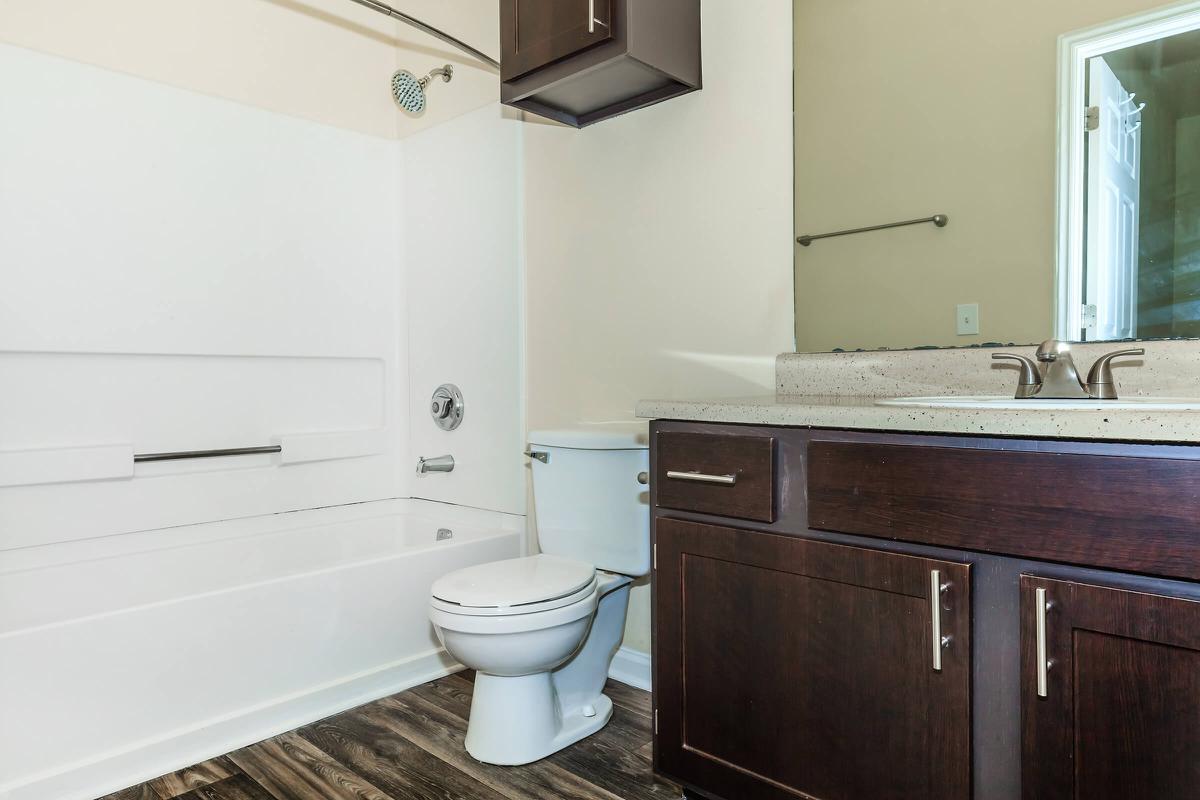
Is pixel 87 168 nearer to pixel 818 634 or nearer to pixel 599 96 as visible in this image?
pixel 599 96

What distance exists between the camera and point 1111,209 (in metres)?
1.49

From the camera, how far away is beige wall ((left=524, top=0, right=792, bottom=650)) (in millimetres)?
1997

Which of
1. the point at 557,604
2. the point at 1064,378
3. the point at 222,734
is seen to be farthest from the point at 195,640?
the point at 1064,378

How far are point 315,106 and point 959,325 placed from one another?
2.41 meters

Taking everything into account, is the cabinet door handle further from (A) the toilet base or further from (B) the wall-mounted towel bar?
(A) the toilet base

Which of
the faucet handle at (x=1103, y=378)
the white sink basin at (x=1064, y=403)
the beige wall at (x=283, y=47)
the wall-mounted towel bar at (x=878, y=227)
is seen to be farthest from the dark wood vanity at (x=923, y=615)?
the beige wall at (x=283, y=47)

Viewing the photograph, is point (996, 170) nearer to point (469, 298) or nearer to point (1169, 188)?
point (1169, 188)

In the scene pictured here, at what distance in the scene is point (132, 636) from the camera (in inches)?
71.1

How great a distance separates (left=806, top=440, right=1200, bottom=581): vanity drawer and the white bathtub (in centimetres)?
144

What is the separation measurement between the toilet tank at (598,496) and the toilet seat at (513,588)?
0.09 metres

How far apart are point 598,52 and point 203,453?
180 cm

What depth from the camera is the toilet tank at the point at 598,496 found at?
2.03 meters

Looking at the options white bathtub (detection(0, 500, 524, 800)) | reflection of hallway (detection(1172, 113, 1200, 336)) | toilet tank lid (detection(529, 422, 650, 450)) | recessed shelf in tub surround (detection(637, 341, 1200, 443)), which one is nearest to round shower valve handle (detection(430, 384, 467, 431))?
white bathtub (detection(0, 500, 524, 800))

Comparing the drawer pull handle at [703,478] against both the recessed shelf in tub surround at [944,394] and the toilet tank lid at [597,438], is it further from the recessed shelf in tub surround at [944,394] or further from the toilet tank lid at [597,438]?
the toilet tank lid at [597,438]
